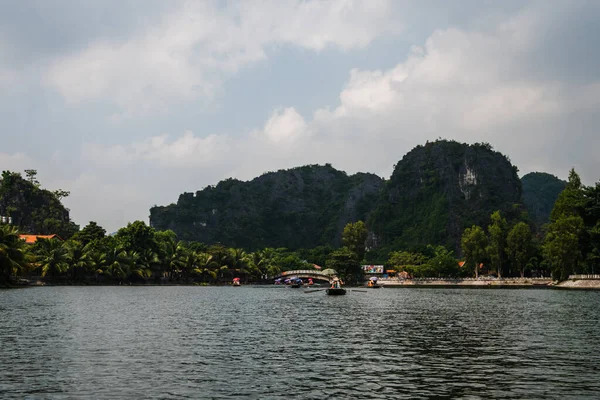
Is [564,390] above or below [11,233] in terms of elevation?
below

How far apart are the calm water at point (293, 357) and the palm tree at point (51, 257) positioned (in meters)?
86.5

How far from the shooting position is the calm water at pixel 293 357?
27.9 metres

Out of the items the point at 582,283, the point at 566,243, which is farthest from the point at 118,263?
the point at 582,283

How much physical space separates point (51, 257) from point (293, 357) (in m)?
122

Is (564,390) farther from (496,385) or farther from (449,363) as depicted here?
(449,363)

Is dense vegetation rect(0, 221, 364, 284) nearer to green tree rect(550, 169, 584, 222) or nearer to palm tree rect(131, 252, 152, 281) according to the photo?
palm tree rect(131, 252, 152, 281)

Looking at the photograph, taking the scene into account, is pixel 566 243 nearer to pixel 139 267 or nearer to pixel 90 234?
pixel 139 267

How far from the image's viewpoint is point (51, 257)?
472 feet

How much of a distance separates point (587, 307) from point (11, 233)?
103 meters

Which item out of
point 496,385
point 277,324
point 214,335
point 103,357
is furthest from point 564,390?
point 277,324

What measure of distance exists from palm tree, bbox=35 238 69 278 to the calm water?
86.5m

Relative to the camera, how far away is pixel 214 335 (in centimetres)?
4953

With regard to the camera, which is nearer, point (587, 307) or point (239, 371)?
point (239, 371)

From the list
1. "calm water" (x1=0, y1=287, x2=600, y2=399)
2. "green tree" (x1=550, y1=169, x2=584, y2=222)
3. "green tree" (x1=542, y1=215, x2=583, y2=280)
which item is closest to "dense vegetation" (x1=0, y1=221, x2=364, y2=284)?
"calm water" (x1=0, y1=287, x2=600, y2=399)
